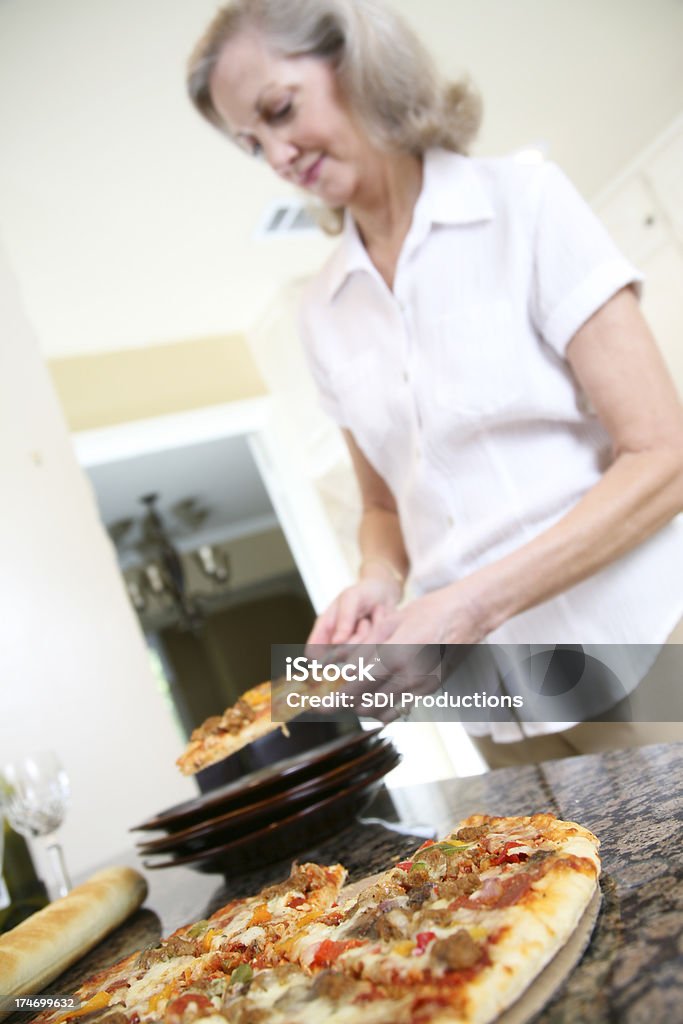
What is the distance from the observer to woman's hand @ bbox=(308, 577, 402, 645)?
3.38 feet

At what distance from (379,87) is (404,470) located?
1.60ft

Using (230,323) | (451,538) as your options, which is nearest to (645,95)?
(230,323)

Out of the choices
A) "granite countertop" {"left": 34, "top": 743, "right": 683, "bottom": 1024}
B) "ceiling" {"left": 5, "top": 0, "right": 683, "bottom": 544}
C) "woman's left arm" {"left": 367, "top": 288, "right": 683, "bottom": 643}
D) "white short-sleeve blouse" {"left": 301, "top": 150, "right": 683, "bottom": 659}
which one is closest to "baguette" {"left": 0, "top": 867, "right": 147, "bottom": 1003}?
"granite countertop" {"left": 34, "top": 743, "right": 683, "bottom": 1024}

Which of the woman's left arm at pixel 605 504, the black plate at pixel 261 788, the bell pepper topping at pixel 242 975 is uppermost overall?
the woman's left arm at pixel 605 504

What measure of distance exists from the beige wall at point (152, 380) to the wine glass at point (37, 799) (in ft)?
9.68

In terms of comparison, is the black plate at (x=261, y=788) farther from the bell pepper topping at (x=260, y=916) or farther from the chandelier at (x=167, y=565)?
the chandelier at (x=167, y=565)

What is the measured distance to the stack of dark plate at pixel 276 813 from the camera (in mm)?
819

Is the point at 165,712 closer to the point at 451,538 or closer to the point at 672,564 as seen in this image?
the point at 451,538

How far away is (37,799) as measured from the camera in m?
1.24

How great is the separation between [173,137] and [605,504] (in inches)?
98.8

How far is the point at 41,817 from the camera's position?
49.1 inches

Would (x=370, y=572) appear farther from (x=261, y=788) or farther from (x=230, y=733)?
(x=261, y=788)

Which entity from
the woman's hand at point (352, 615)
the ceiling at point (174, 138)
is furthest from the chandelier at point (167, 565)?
the woman's hand at point (352, 615)

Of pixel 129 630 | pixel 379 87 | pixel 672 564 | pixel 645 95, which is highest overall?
pixel 645 95
